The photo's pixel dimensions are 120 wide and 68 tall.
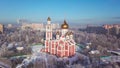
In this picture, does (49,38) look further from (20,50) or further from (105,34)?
(105,34)

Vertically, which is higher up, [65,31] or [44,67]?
[65,31]

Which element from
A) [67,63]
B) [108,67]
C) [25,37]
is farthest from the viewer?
[25,37]

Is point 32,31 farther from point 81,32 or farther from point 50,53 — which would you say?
point 50,53

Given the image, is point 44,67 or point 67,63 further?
point 67,63

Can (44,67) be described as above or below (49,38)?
below

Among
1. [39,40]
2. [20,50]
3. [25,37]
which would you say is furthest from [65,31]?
[25,37]

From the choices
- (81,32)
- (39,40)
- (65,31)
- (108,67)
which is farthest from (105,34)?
(108,67)

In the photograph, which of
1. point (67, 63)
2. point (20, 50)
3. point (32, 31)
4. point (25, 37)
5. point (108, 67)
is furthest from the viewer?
point (32, 31)

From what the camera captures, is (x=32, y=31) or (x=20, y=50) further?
(x=32, y=31)

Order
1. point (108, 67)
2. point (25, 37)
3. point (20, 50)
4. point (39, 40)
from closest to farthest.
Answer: point (108, 67)
point (20, 50)
point (39, 40)
point (25, 37)
